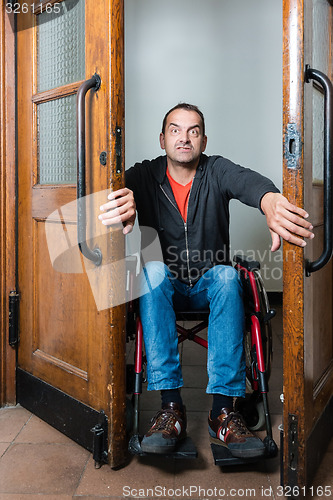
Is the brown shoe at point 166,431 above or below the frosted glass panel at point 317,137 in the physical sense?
below

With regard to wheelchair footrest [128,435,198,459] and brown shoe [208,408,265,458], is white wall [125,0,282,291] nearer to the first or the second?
brown shoe [208,408,265,458]

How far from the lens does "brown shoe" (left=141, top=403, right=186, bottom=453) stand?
144 centimetres

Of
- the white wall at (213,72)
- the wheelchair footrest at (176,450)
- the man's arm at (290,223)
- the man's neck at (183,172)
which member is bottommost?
the wheelchair footrest at (176,450)

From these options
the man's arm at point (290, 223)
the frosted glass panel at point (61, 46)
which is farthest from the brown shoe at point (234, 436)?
the frosted glass panel at point (61, 46)

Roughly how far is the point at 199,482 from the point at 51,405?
674 millimetres

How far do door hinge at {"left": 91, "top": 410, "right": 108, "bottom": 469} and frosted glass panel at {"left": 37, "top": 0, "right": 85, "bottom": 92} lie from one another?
117 cm

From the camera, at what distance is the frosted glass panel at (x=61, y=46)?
5.21 feet

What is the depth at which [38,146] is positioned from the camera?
187 centimetres

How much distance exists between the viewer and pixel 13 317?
2.00m

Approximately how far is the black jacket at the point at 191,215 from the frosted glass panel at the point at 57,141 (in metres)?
0.28

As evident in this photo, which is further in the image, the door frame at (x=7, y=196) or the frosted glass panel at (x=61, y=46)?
the door frame at (x=7, y=196)

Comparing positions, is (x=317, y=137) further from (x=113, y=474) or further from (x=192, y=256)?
(x=113, y=474)

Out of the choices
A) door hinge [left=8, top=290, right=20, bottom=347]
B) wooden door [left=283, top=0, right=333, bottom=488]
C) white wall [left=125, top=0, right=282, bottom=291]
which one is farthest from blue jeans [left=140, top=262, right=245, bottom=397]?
white wall [left=125, top=0, right=282, bottom=291]

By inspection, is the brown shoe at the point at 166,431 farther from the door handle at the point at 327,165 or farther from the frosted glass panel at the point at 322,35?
the frosted glass panel at the point at 322,35
